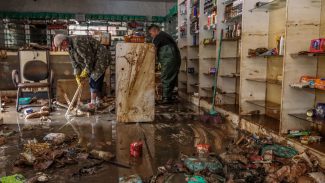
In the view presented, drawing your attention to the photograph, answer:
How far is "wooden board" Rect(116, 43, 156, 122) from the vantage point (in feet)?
14.4

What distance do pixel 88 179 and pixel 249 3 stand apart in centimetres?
333

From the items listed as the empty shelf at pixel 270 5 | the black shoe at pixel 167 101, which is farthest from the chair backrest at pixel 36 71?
the empty shelf at pixel 270 5

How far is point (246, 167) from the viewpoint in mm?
2633

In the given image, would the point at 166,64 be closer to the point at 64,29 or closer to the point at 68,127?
the point at 68,127

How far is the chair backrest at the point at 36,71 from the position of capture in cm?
611

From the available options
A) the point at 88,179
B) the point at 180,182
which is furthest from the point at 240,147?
the point at 88,179

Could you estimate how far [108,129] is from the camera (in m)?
4.19

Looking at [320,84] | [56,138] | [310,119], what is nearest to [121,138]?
[56,138]

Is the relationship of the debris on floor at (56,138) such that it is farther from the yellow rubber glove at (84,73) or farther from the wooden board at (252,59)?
the wooden board at (252,59)

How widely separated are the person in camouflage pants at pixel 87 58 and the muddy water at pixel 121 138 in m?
0.80

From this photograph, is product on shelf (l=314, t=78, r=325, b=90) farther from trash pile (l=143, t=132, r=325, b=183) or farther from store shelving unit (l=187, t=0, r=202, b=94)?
store shelving unit (l=187, t=0, r=202, b=94)

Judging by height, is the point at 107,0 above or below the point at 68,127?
above

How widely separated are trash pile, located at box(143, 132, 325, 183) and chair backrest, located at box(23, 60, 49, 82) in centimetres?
446

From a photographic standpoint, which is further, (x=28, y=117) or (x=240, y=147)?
(x=28, y=117)
